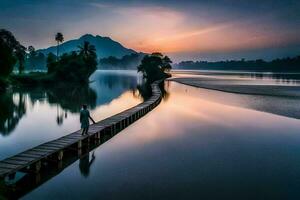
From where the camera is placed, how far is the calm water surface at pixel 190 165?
14070mm

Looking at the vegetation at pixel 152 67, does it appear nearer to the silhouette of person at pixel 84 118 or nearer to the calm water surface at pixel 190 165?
the calm water surface at pixel 190 165

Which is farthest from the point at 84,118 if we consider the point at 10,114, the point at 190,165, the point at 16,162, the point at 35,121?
the point at 10,114

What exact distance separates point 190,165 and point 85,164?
6.20m

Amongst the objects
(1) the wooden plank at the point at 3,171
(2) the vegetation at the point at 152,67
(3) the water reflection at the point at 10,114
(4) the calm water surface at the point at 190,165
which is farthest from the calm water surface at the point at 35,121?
(2) the vegetation at the point at 152,67

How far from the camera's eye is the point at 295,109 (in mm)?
39688

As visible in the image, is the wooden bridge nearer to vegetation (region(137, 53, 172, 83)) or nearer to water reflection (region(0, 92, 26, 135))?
water reflection (region(0, 92, 26, 135))

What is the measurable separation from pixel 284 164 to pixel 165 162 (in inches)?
279

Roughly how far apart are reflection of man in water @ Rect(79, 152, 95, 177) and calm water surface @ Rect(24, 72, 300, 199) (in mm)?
117

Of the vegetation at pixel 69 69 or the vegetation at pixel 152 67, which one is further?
the vegetation at pixel 152 67

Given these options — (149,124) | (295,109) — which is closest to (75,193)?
(149,124)

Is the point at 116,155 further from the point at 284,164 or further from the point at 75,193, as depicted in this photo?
the point at 284,164

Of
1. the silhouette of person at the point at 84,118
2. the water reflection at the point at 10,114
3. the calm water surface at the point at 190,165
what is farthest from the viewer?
the water reflection at the point at 10,114

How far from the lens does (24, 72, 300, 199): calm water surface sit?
554 inches

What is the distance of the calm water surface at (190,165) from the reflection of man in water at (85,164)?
0.12m
